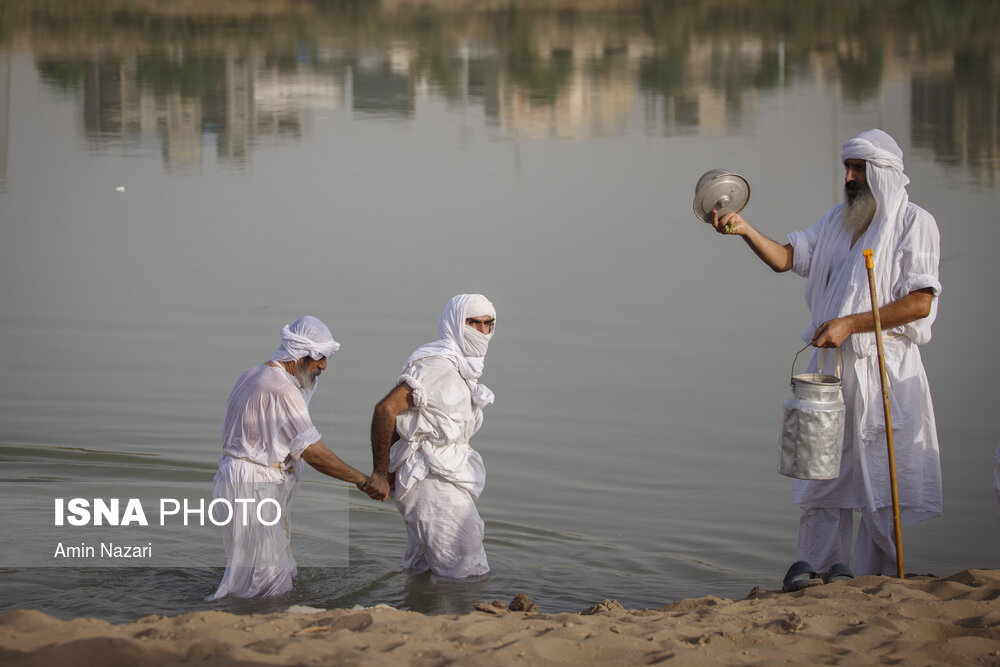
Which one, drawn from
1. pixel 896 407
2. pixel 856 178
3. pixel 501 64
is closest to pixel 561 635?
pixel 896 407

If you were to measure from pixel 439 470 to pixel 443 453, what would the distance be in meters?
0.09

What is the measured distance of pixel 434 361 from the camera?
22.9 feet

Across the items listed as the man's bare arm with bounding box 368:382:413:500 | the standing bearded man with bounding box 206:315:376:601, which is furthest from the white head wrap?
the man's bare arm with bounding box 368:382:413:500

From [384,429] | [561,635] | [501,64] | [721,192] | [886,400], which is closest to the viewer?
[561,635]

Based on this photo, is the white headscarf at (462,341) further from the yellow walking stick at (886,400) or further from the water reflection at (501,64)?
the water reflection at (501,64)

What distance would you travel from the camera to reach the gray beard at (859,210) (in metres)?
6.58

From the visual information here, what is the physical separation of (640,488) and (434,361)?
2.35 m

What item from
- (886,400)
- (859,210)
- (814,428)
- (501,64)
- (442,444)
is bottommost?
(442,444)

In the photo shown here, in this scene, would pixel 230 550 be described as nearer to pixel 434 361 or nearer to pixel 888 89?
pixel 434 361

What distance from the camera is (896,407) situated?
6508 mm

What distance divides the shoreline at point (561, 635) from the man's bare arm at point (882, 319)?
117 centimetres

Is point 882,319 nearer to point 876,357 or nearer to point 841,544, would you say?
point 876,357

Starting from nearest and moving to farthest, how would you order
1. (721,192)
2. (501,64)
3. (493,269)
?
(721,192) < (493,269) < (501,64)

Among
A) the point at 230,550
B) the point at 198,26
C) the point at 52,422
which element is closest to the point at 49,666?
the point at 230,550
